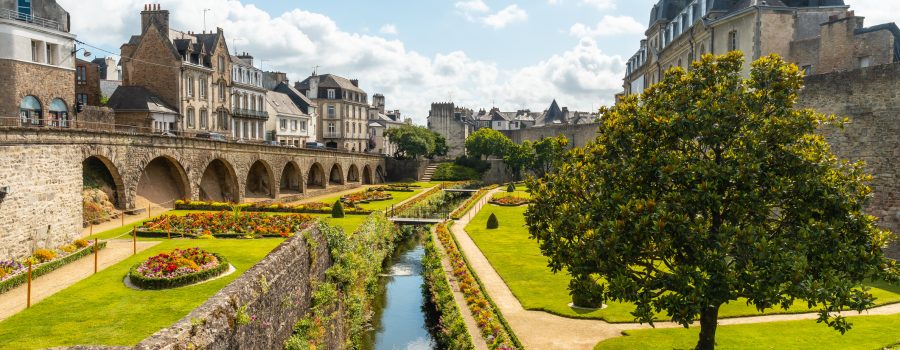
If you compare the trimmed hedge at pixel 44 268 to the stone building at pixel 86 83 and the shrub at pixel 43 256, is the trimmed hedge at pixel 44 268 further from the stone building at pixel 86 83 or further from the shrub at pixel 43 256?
the stone building at pixel 86 83

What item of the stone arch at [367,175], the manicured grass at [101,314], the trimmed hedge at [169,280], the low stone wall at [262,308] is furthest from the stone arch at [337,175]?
the low stone wall at [262,308]

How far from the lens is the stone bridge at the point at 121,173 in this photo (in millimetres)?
21469

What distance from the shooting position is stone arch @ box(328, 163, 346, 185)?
66.6 meters

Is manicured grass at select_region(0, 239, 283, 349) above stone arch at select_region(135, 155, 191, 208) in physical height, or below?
below

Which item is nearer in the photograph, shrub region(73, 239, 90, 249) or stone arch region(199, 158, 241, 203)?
shrub region(73, 239, 90, 249)

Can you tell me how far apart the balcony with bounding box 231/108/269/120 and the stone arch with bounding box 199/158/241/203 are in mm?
13143

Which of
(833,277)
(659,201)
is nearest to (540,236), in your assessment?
(659,201)

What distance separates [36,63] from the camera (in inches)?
1419

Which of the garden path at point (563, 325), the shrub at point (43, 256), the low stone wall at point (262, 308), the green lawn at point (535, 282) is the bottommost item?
the garden path at point (563, 325)

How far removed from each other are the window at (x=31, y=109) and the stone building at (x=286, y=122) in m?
30.2

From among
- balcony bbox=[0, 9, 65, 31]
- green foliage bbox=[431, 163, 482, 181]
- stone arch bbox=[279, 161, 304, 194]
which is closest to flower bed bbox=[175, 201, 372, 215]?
balcony bbox=[0, 9, 65, 31]

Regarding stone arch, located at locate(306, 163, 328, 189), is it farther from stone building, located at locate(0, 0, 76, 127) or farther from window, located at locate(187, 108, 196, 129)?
stone building, located at locate(0, 0, 76, 127)

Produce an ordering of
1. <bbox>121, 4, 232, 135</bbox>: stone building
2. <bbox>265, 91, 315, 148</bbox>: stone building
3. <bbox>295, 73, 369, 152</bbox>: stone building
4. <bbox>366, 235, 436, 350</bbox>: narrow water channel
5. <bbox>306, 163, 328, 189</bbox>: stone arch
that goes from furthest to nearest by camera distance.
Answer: <bbox>295, 73, 369, 152</bbox>: stone building < <bbox>265, 91, 315, 148</bbox>: stone building < <bbox>306, 163, 328, 189</bbox>: stone arch < <bbox>121, 4, 232, 135</bbox>: stone building < <bbox>366, 235, 436, 350</bbox>: narrow water channel

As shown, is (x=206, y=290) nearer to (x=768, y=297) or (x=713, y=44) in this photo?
(x=768, y=297)
